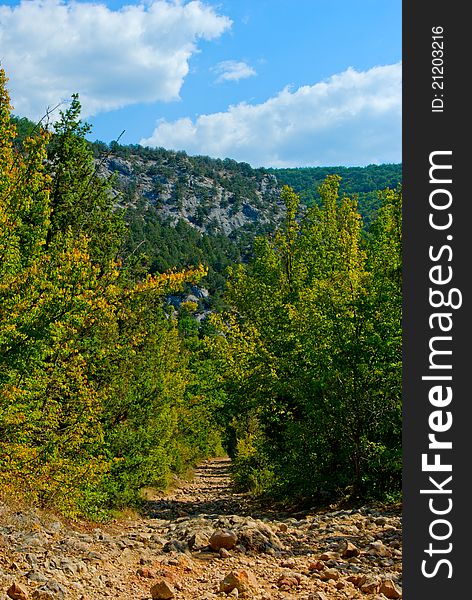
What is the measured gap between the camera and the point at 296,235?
19.3m

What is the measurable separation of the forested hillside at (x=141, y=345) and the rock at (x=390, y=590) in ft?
15.5

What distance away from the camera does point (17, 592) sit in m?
5.11

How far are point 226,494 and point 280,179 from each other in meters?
135

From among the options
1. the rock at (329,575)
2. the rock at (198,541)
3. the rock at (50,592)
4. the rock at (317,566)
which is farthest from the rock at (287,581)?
the rock at (50,592)

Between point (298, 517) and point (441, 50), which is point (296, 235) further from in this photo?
point (441, 50)

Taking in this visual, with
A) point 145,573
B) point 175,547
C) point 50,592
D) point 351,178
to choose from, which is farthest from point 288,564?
point 351,178

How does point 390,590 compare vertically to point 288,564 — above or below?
above

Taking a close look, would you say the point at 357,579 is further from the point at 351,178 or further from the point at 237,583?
the point at 351,178

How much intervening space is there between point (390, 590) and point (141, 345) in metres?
11.3

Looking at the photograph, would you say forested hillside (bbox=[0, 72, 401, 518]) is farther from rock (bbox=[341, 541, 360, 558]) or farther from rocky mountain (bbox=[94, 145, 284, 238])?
rocky mountain (bbox=[94, 145, 284, 238])

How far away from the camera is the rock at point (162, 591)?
5465 millimetres

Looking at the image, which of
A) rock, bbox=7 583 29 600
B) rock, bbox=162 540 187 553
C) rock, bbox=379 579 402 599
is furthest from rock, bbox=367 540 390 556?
rock, bbox=7 583 29 600

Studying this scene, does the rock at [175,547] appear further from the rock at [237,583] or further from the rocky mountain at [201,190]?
the rocky mountain at [201,190]


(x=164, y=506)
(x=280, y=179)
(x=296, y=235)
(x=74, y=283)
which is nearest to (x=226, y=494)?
(x=164, y=506)
